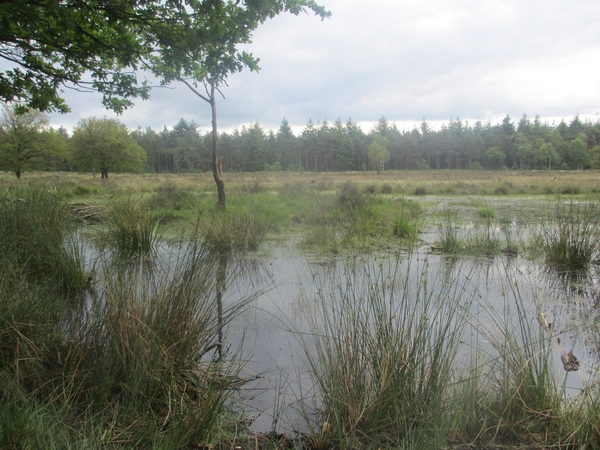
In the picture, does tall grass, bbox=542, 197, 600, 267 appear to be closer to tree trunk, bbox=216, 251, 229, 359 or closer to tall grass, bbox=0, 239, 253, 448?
tree trunk, bbox=216, 251, 229, 359

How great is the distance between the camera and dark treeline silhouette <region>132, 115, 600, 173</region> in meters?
57.7

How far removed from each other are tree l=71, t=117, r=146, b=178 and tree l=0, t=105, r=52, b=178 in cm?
411

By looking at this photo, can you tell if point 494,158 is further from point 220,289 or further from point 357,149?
point 220,289

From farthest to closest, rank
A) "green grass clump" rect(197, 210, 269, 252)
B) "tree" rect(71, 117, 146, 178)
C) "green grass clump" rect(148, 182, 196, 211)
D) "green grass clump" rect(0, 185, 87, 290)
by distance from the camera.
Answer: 1. "tree" rect(71, 117, 146, 178)
2. "green grass clump" rect(148, 182, 196, 211)
3. "green grass clump" rect(197, 210, 269, 252)
4. "green grass clump" rect(0, 185, 87, 290)

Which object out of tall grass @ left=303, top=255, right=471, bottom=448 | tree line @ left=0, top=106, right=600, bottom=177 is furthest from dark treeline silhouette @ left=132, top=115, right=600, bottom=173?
tall grass @ left=303, top=255, right=471, bottom=448

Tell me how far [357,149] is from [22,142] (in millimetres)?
50444

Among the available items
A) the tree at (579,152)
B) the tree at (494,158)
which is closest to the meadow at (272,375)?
the tree at (579,152)

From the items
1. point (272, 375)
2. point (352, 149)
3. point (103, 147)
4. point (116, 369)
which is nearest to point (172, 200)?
point (272, 375)

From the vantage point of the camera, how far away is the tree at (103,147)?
33875 mm

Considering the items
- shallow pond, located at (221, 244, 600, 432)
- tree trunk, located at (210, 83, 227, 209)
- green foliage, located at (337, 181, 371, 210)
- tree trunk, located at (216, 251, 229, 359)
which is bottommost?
shallow pond, located at (221, 244, 600, 432)

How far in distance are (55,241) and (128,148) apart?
34875mm

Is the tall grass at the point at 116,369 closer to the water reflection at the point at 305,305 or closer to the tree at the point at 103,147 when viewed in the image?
the water reflection at the point at 305,305

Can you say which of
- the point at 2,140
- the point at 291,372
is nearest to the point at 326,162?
the point at 2,140

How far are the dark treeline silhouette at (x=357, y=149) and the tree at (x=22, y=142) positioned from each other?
24252 mm
